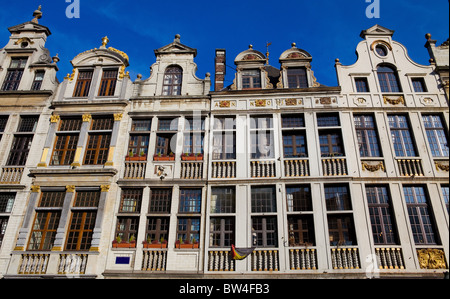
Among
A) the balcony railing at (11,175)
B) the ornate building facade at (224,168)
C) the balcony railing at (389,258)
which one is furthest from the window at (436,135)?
the balcony railing at (11,175)

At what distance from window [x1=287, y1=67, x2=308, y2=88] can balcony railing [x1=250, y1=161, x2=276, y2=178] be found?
4.69m

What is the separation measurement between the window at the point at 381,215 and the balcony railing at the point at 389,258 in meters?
0.38

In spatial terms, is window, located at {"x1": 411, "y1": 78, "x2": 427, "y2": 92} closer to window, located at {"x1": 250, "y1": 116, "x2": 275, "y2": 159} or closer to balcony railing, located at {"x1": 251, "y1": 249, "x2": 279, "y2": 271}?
window, located at {"x1": 250, "y1": 116, "x2": 275, "y2": 159}

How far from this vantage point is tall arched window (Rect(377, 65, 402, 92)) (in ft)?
51.6

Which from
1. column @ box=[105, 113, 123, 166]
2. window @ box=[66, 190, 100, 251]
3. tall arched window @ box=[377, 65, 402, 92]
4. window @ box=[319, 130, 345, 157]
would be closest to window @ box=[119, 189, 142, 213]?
window @ box=[66, 190, 100, 251]

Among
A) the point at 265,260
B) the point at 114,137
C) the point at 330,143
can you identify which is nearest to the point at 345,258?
the point at 265,260

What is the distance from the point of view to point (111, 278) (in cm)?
1258

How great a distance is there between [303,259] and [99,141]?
1093 cm

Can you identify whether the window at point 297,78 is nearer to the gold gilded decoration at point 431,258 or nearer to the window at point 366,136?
the window at point 366,136

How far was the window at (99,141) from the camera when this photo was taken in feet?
49.2

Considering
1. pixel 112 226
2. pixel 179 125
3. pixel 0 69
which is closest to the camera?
pixel 112 226
